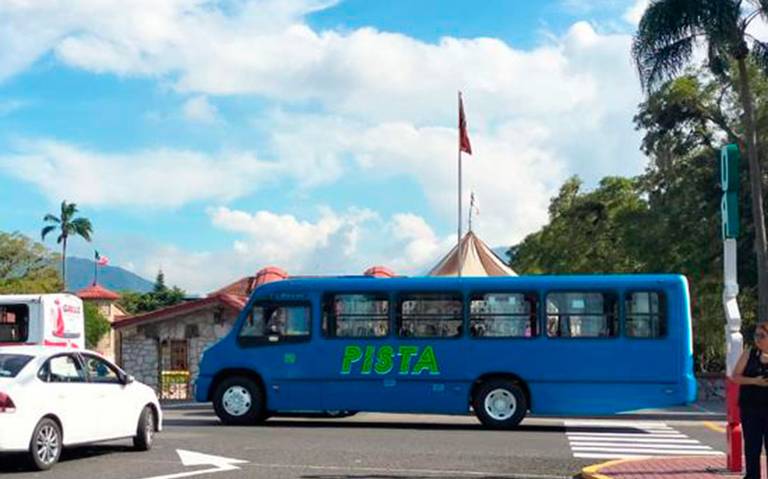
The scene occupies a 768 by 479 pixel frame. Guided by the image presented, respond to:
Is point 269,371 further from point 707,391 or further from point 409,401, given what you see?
point 707,391

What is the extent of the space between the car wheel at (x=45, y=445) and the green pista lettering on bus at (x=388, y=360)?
862 centimetres

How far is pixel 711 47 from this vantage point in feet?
106

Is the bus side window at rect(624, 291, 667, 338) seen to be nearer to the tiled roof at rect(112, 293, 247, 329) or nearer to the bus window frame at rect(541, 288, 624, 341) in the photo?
the bus window frame at rect(541, 288, 624, 341)

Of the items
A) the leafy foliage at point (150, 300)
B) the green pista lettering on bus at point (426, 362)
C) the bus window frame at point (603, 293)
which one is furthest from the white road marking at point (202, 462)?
the leafy foliage at point (150, 300)

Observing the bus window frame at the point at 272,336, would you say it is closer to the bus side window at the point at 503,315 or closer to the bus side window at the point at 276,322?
the bus side window at the point at 276,322

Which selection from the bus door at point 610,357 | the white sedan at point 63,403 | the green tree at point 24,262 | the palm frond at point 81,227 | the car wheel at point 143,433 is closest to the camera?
the white sedan at point 63,403

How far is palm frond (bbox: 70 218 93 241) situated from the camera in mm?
95438

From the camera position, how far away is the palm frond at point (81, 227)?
313 ft

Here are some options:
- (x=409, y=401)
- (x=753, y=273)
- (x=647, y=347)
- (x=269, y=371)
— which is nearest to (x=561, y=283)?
(x=647, y=347)

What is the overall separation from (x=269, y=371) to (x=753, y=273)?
1989cm

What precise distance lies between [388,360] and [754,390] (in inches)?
434

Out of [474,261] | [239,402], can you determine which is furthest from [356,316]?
[474,261]

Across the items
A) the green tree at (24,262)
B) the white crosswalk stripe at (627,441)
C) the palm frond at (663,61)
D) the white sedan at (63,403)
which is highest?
the palm frond at (663,61)

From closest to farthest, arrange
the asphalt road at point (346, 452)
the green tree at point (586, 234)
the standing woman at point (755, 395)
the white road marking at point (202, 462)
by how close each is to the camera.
A: the standing woman at point (755, 395) < the white road marking at point (202, 462) < the asphalt road at point (346, 452) < the green tree at point (586, 234)
